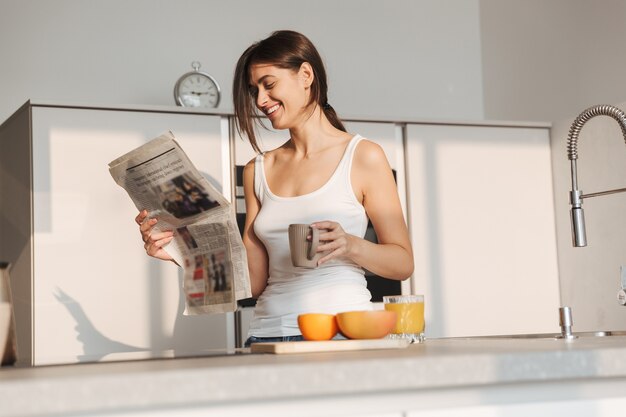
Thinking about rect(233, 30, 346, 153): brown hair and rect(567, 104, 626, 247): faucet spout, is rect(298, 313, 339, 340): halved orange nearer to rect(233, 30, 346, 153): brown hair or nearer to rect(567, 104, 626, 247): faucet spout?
rect(567, 104, 626, 247): faucet spout

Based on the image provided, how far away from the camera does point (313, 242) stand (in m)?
1.69

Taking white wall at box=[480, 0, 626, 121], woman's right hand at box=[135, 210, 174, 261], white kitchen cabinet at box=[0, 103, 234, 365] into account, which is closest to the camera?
woman's right hand at box=[135, 210, 174, 261]

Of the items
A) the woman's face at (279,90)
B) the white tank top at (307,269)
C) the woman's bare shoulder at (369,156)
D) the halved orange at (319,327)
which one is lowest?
the halved orange at (319,327)

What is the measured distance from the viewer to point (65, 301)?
326 centimetres

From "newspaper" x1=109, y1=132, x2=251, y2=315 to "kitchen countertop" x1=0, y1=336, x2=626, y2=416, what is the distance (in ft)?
1.94

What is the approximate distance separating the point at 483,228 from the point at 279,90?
1895mm

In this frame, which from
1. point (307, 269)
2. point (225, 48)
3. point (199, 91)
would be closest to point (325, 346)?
point (307, 269)

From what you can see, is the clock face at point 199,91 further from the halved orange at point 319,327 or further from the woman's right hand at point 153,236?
the halved orange at point 319,327

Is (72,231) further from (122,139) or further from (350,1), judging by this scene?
(350,1)

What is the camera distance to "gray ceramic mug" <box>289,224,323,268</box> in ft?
5.55

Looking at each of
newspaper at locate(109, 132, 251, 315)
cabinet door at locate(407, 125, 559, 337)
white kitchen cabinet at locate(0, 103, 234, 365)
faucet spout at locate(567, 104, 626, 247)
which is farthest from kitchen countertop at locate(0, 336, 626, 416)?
cabinet door at locate(407, 125, 559, 337)

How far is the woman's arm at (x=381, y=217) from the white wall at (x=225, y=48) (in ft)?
6.43

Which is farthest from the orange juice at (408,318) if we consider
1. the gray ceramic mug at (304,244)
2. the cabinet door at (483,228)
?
the cabinet door at (483,228)

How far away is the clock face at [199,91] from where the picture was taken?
3.75m
